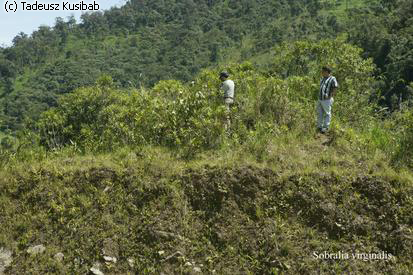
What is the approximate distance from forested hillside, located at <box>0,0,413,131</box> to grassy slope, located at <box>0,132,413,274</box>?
54736 millimetres

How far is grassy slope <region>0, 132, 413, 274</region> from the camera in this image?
196 inches

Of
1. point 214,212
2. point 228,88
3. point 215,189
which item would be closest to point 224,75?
point 228,88

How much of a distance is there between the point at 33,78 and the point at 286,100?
87.7 meters

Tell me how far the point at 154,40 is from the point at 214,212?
320ft

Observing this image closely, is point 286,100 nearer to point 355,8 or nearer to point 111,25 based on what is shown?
point 355,8

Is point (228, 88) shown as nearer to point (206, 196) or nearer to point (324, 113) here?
point (324, 113)

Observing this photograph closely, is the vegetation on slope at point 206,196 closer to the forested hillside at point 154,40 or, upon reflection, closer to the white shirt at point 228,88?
the white shirt at point 228,88

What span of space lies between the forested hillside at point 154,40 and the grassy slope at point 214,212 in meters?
54.7

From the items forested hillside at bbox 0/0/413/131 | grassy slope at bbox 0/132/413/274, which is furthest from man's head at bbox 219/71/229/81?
forested hillside at bbox 0/0/413/131

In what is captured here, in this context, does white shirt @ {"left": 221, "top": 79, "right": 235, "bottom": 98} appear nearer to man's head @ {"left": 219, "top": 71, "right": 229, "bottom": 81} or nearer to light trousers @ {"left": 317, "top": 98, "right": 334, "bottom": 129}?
man's head @ {"left": 219, "top": 71, "right": 229, "bottom": 81}

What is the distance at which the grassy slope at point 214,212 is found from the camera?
498 cm

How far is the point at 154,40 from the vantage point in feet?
325

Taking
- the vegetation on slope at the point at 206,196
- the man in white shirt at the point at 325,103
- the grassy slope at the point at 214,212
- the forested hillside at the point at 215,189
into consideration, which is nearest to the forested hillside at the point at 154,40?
the man in white shirt at the point at 325,103

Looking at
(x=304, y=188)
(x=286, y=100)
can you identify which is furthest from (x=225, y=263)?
(x=286, y=100)
